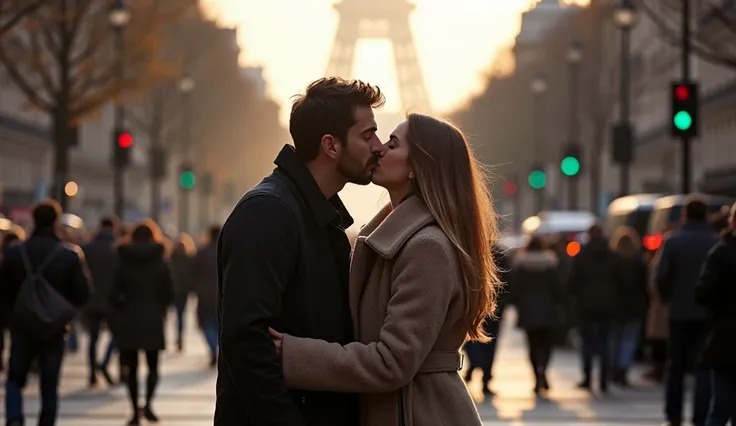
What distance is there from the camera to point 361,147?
6.29 m

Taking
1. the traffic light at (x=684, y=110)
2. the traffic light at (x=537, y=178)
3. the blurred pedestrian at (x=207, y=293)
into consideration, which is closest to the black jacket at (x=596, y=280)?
the traffic light at (x=684, y=110)

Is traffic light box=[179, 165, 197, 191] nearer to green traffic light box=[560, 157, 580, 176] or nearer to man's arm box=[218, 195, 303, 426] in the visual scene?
green traffic light box=[560, 157, 580, 176]

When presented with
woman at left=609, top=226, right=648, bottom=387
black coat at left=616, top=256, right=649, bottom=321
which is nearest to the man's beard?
black coat at left=616, top=256, right=649, bottom=321

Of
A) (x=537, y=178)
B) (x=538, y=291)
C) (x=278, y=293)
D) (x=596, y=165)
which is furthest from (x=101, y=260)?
(x=596, y=165)

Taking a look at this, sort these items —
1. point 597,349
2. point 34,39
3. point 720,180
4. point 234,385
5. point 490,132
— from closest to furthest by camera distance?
point 234,385, point 597,349, point 34,39, point 720,180, point 490,132

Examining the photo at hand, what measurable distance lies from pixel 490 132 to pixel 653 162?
71.0ft

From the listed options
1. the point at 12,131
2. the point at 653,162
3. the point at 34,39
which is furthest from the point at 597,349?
the point at 653,162

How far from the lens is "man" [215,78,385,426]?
19.6 feet

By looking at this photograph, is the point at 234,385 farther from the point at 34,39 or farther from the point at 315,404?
the point at 34,39

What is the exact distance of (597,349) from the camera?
72.1ft

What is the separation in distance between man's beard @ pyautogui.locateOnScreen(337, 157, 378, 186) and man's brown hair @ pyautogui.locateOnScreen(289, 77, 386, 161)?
0.09 meters

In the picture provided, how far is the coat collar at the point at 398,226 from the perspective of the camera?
615 cm

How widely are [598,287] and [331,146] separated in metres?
15.5

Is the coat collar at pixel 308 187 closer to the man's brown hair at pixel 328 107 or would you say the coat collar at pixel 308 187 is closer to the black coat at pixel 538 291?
the man's brown hair at pixel 328 107
